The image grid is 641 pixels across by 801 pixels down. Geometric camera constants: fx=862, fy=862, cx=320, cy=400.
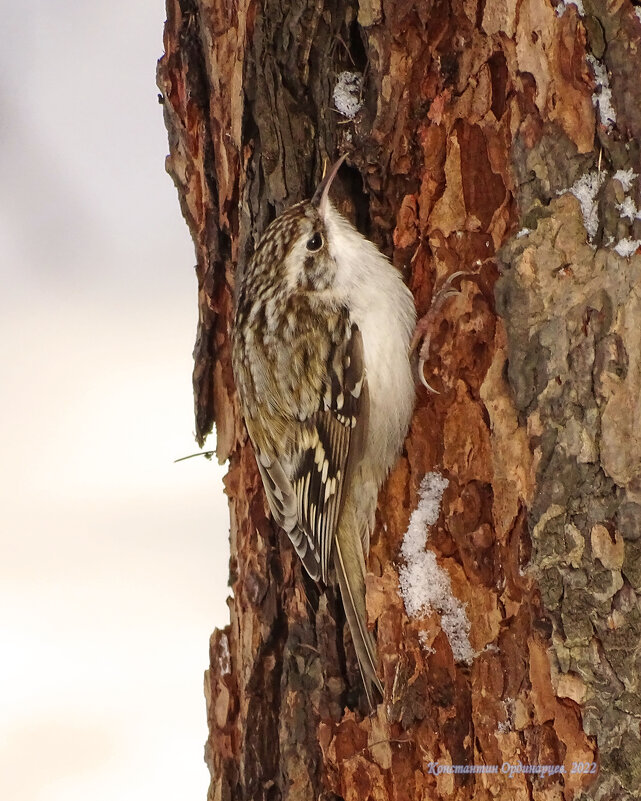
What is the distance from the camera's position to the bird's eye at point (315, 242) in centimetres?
185

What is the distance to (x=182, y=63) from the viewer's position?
2049 millimetres

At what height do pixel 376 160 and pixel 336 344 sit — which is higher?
pixel 376 160

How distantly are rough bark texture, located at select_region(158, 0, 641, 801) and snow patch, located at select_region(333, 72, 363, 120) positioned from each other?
24mm

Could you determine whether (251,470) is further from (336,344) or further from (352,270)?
(352,270)

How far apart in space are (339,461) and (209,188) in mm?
729

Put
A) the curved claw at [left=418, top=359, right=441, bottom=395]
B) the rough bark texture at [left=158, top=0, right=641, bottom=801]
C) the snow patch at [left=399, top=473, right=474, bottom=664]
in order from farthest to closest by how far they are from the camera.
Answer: the curved claw at [left=418, top=359, right=441, bottom=395]
the snow patch at [left=399, top=473, right=474, bottom=664]
the rough bark texture at [left=158, top=0, right=641, bottom=801]

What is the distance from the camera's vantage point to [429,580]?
5.29 ft

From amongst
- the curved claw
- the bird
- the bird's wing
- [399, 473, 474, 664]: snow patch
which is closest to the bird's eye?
the bird

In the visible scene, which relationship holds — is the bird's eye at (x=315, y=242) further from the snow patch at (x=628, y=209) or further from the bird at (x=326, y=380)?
the snow patch at (x=628, y=209)

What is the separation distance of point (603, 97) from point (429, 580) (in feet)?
2.96

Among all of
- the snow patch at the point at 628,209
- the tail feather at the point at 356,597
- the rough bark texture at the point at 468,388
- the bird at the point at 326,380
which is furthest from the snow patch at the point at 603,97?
the tail feather at the point at 356,597

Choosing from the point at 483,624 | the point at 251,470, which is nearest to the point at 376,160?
the point at 251,470

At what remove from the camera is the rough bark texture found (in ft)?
4.56

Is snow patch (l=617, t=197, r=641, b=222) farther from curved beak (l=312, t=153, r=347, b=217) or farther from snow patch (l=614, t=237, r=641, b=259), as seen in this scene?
curved beak (l=312, t=153, r=347, b=217)
